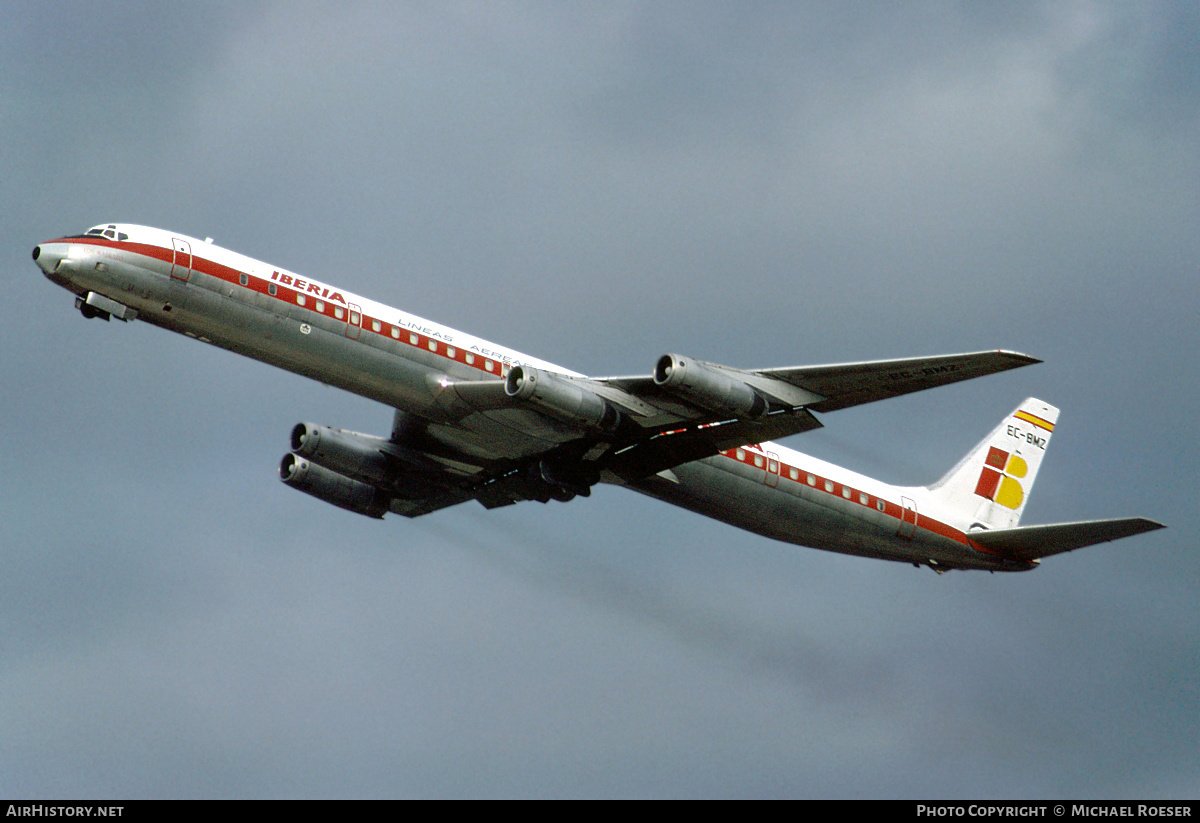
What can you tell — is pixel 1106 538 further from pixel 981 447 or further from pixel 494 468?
pixel 494 468

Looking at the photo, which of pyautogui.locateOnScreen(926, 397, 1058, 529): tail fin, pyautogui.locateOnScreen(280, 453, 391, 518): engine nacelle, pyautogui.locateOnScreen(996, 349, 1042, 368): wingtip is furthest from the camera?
pyautogui.locateOnScreen(926, 397, 1058, 529): tail fin

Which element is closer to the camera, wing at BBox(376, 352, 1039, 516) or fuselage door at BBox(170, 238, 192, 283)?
wing at BBox(376, 352, 1039, 516)

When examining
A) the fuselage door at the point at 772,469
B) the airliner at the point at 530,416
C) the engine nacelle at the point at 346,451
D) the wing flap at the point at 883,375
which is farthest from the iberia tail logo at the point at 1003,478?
the engine nacelle at the point at 346,451

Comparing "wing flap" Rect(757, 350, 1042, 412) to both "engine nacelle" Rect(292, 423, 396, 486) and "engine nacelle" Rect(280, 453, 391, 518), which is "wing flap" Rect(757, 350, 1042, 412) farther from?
"engine nacelle" Rect(280, 453, 391, 518)

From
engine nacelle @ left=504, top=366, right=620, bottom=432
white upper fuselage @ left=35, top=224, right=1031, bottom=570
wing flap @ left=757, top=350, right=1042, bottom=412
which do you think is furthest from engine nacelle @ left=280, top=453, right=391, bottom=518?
wing flap @ left=757, top=350, right=1042, bottom=412

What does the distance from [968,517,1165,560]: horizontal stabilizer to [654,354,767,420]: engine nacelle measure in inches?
520

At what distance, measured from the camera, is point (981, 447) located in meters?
65.4

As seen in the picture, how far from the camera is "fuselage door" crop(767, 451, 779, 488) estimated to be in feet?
184

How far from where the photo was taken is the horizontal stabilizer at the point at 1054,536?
50.3 meters

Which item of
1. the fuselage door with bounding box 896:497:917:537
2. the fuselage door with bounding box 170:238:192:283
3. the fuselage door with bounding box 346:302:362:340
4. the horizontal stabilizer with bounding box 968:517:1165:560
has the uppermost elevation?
the fuselage door with bounding box 170:238:192:283

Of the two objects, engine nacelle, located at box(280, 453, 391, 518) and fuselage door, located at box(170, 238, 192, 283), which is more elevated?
fuselage door, located at box(170, 238, 192, 283)

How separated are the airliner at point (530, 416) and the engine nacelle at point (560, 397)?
0.05 m
